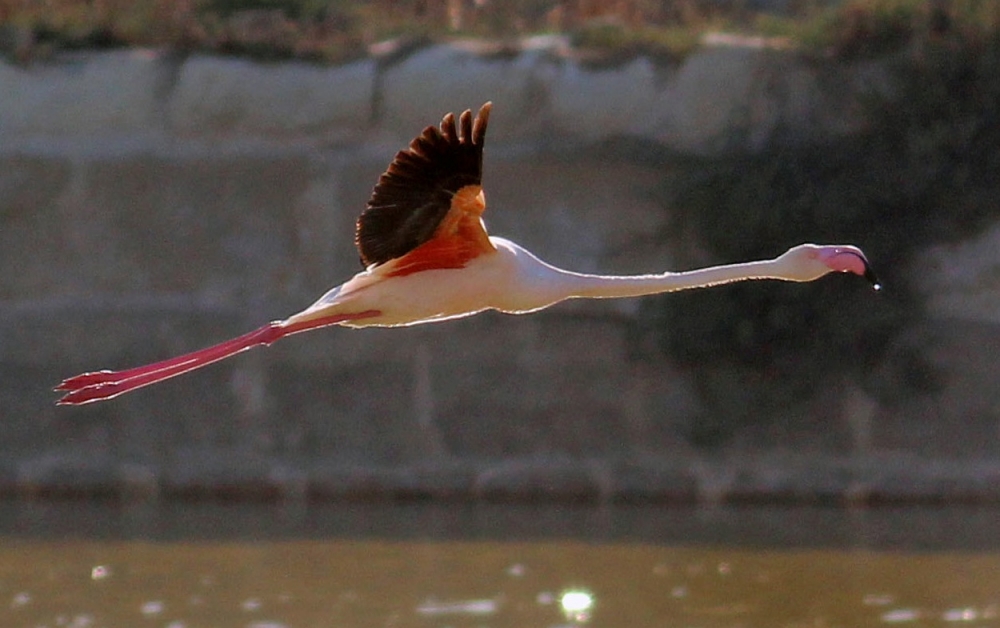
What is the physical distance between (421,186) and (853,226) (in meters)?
6.01

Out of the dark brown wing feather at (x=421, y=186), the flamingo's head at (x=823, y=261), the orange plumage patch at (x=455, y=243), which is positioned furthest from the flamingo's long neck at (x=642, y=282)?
the dark brown wing feather at (x=421, y=186)

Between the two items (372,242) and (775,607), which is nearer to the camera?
(372,242)

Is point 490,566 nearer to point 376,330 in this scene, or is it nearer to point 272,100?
point 376,330

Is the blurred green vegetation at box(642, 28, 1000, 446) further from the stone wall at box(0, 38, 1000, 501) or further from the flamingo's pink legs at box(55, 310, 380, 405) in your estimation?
the flamingo's pink legs at box(55, 310, 380, 405)

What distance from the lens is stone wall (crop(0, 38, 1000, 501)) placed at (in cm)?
1159

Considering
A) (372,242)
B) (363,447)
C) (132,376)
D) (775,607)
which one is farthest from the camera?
(363,447)

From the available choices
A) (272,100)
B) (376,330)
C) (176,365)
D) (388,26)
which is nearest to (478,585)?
(176,365)

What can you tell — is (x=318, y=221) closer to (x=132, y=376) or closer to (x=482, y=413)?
(x=482, y=413)

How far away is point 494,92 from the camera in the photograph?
12227 mm

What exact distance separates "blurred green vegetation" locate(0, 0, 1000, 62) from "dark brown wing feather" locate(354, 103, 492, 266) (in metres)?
6.18

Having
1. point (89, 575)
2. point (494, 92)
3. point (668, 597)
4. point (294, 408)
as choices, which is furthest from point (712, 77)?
point (89, 575)

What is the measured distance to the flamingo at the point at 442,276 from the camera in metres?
6.28

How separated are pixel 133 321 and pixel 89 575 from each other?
321 cm

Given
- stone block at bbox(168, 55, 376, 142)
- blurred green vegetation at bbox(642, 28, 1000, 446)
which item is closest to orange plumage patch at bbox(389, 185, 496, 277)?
blurred green vegetation at bbox(642, 28, 1000, 446)
